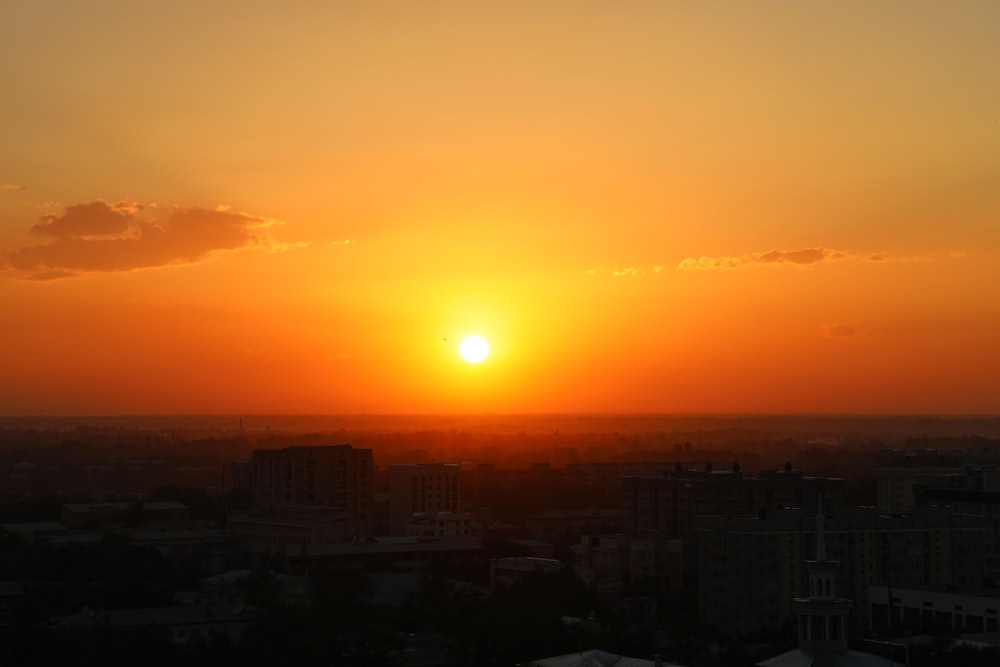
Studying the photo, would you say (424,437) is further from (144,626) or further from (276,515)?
(144,626)

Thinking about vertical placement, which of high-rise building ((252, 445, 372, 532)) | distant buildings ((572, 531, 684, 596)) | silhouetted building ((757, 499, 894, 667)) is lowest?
distant buildings ((572, 531, 684, 596))

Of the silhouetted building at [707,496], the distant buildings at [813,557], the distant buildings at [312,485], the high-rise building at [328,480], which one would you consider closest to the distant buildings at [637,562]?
the silhouetted building at [707,496]

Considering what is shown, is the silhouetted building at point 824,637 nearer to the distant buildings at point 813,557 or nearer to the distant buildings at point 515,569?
the distant buildings at point 813,557

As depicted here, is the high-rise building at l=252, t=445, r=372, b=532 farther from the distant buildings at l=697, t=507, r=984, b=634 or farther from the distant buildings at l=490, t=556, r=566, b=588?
the distant buildings at l=697, t=507, r=984, b=634

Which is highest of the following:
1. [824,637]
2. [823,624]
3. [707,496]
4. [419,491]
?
[707,496]

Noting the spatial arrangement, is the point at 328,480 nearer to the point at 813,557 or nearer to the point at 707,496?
the point at 707,496

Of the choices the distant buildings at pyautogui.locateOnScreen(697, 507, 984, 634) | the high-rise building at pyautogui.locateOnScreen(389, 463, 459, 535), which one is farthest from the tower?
the high-rise building at pyautogui.locateOnScreen(389, 463, 459, 535)

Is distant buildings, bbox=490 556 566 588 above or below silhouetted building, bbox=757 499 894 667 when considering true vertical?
below

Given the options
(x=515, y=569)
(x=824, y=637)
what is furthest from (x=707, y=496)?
(x=824, y=637)
